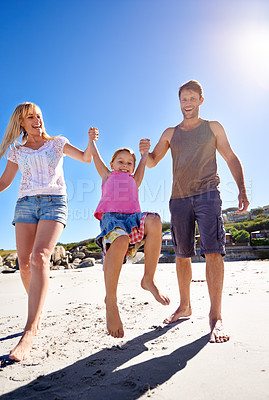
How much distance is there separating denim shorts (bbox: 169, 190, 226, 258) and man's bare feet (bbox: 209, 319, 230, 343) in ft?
2.19

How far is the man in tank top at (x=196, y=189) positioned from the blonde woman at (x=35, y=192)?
1.04 metres

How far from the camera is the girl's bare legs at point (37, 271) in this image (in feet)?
7.99

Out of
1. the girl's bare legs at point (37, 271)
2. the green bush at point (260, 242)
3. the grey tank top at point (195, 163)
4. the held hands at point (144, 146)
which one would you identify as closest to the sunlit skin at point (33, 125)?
the girl's bare legs at point (37, 271)

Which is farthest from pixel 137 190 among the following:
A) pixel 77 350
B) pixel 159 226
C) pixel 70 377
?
pixel 70 377

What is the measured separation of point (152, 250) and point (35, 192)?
4.21ft

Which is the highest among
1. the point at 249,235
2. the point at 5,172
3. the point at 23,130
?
the point at 23,130

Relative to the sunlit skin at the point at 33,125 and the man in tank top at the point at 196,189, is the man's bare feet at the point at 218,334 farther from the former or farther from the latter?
the sunlit skin at the point at 33,125

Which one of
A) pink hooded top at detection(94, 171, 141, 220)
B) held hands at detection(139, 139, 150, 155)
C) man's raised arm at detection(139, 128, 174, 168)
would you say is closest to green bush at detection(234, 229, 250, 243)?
man's raised arm at detection(139, 128, 174, 168)

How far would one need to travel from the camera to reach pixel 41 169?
3.14 m

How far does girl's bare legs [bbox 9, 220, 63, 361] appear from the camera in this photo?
7.99 feet

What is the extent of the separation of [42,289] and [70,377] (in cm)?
90

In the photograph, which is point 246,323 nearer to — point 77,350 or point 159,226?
point 159,226

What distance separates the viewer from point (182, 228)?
327cm

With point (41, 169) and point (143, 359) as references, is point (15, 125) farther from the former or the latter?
point (143, 359)
